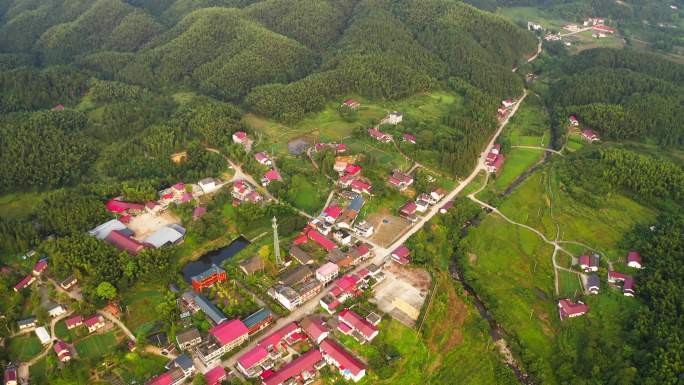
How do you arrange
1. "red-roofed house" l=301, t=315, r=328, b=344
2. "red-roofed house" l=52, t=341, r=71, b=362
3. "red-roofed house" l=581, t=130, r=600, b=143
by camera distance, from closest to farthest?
"red-roofed house" l=52, t=341, r=71, b=362 → "red-roofed house" l=301, t=315, r=328, b=344 → "red-roofed house" l=581, t=130, r=600, b=143

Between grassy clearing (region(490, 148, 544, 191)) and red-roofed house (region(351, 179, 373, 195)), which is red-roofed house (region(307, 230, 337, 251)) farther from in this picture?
grassy clearing (region(490, 148, 544, 191))

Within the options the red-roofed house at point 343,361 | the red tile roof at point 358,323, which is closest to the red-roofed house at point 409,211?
the red tile roof at point 358,323

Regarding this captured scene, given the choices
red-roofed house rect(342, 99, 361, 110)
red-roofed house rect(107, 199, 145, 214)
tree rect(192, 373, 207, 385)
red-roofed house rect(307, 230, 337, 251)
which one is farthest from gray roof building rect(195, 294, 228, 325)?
red-roofed house rect(342, 99, 361, 110)

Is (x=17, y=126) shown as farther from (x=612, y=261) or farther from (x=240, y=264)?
(x=612, y=261)

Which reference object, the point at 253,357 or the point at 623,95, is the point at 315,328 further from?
the point at 623,95

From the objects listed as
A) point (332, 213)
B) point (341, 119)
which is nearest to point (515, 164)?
point (341, 119)

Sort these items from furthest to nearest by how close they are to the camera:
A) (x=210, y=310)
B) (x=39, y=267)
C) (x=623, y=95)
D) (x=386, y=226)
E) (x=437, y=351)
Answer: (x=623, y=95) < (x=386, y=226) < (x=39, y=267) < (x=210, y=310) < (x=437, y=351)
